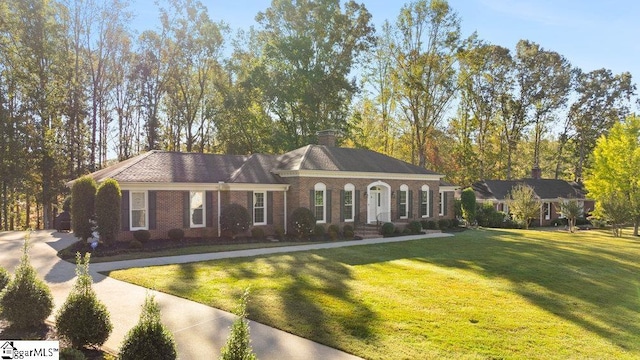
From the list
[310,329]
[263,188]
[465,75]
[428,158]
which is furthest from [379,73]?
[310,329]

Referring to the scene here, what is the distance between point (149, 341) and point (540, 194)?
46548 millimetres

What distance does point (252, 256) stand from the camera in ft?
52.1

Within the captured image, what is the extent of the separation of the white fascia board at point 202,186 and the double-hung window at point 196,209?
13.2 inches

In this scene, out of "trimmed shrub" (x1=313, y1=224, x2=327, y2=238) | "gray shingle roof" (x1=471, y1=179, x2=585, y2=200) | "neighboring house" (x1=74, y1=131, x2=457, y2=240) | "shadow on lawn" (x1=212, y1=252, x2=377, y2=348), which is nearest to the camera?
"shadow on lawn" (x1=212, y1=252, x2=377, y2=348)

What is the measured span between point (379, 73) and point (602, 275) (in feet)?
109

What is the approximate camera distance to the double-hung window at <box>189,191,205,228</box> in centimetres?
2067

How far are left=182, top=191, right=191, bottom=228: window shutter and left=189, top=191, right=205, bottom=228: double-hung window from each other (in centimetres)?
12

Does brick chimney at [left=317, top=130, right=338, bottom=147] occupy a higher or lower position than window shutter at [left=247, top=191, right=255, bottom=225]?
higher

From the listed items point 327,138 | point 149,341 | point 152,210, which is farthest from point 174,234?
point 149,341

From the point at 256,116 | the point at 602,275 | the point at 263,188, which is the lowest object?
the point at 602,275

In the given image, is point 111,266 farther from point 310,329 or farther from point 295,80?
point 295,80

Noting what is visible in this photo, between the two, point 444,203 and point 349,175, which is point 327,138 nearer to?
point 349,175

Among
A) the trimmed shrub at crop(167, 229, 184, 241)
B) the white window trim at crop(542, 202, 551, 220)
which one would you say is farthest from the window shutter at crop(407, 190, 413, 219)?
the white window trim at crop(542, 202, 551, 220)

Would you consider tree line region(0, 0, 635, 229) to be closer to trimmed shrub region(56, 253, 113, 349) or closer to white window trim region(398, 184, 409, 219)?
white window trim region(398, 184, 409, 219)
